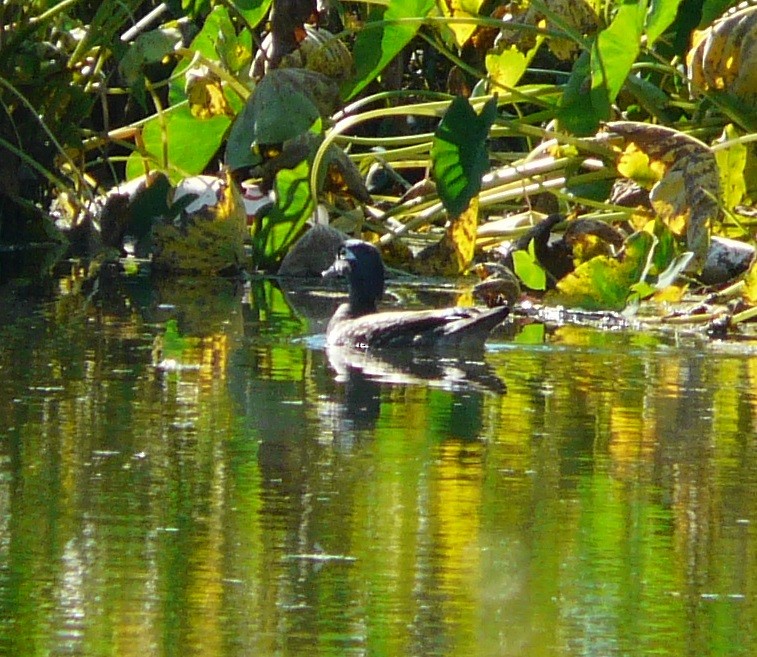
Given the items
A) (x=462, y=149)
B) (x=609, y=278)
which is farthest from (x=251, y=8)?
(x=609, y=278)

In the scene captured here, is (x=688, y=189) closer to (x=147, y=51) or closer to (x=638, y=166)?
(x=638, y=166)

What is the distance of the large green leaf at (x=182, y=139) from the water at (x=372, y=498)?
8.33 ft

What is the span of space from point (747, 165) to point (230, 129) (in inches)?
86.8

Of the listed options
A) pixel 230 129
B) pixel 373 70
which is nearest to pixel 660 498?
pixel 373 70

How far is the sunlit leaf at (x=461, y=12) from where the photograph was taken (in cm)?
799

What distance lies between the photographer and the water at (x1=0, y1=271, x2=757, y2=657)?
306 centimetres

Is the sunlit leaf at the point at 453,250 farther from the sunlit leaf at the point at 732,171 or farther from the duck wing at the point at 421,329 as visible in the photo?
the duck wing at the point at 421,329

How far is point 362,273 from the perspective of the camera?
7301mm

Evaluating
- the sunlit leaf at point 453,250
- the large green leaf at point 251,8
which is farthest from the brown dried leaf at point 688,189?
the large green leaf at point 251,8

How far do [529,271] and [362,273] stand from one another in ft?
2.21

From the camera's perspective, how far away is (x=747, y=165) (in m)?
8.05

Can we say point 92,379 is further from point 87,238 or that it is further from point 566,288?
point 87,238

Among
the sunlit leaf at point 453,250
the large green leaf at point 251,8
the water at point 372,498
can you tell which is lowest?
the water at point 372,498

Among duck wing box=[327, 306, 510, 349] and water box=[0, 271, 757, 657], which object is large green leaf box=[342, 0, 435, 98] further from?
water box=[0, 271, 757, 657]
